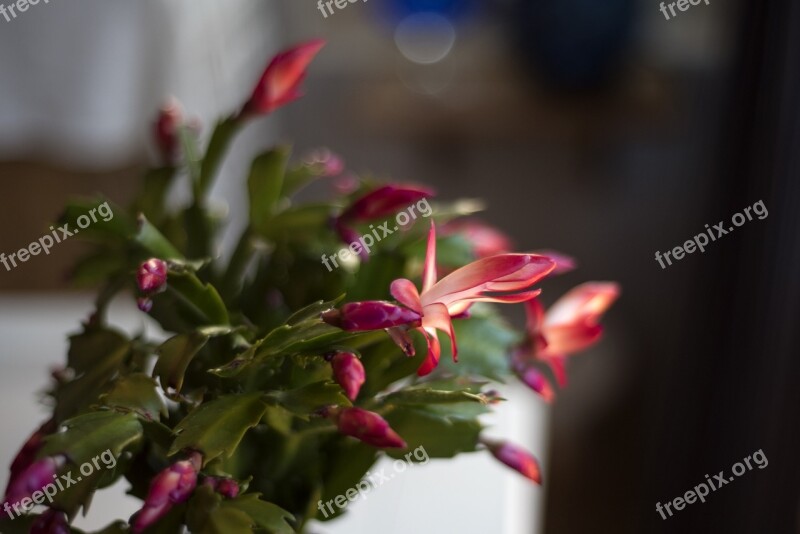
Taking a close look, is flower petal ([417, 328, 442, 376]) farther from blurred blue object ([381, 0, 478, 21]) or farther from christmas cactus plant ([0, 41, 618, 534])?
blurred blue object ([381, 0, 478, 21])

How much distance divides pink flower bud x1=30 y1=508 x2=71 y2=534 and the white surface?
22 centimetres

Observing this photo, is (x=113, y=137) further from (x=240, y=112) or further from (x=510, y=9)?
(x=240, y=112)

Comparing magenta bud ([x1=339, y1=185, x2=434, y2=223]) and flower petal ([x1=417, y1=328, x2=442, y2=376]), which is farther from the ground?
magenta bud ([x1=339, y1=185, x2=434, y2=223])

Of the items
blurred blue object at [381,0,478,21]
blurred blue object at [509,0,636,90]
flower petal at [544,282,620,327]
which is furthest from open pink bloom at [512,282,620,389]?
blurred blue object at [381,0,478,21]

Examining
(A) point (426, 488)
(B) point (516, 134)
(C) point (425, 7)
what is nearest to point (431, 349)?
(A) point (426, 488)

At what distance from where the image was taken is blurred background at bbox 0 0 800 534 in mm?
1371

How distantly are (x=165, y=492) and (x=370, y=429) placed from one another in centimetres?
10

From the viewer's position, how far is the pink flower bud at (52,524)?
0.46 m

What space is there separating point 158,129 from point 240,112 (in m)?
0.09

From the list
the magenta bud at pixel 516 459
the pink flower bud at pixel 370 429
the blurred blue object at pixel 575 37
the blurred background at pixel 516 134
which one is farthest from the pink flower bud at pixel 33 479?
the blurred blue object at pixel 575 37

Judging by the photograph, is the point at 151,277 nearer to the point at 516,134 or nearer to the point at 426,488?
the point at 426,488

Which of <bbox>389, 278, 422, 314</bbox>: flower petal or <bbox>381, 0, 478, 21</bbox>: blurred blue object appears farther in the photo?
<bbox>381, 0, 478, 21</bbox>: blurred blue object

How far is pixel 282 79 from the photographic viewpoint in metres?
0.59

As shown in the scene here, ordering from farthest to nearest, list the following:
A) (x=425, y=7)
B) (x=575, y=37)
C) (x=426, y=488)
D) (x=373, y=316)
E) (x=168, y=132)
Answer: (x=425, y=7) < (x=575, y=37) < (x=426, y=488) < (x=168, y=132) < (x=373, y=316)
